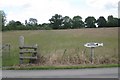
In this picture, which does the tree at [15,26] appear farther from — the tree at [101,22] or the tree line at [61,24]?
the tree at [101,22]

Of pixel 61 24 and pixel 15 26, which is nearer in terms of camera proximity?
pixel 15 26

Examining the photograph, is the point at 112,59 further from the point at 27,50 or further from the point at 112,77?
the point at 112,77

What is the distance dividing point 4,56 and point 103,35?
13.5 m

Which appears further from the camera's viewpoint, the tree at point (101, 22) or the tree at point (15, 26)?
the tree at point (15, 26)

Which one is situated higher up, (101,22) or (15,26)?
(101,22)

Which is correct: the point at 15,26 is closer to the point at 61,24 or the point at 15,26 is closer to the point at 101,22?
the point at 61,24

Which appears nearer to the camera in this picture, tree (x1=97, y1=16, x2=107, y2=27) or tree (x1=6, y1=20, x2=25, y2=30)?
tree (x1=97, y1=16, x2=107, y2=27)

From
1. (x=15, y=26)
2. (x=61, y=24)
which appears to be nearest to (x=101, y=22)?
(x=61, y=24)

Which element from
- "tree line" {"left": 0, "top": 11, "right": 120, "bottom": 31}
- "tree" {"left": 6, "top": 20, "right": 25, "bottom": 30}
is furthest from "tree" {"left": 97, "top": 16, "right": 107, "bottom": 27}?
"tree" {"left": 6, "top": 20, "right": 25, "bottom": 30}

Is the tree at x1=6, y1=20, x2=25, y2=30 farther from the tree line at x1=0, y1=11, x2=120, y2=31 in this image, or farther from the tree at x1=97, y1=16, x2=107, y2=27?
the tree at x1=97, y1=16, x2=107, y2=27

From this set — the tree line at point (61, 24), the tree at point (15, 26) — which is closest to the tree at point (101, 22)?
the tree line at point (61, 24)

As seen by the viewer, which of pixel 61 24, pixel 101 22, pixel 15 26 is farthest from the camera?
pixel 61 24

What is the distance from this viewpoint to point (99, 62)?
1608 centimetres

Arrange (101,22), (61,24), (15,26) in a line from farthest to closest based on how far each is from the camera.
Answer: (61,24) < (101,22) < (15,26)
